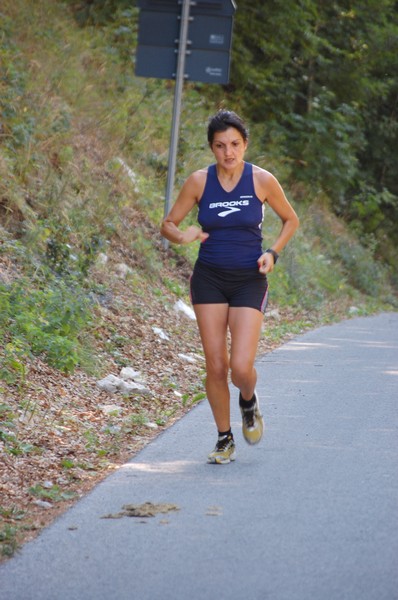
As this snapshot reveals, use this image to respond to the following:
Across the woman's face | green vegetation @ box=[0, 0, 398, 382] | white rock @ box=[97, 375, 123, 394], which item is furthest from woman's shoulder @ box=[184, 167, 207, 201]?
white rock @ box=[97, 375, 123, 394]

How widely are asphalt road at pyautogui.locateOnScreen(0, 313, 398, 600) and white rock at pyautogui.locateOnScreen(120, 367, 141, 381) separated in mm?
1229

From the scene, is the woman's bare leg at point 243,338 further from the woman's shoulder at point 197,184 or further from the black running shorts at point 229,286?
the woman's shoulder at point 197,184

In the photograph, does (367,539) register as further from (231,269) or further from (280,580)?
(231,269)

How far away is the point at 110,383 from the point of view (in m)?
9.37

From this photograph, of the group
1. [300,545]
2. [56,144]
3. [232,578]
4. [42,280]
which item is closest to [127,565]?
[232,578]

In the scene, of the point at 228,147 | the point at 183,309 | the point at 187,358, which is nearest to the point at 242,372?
the point at 228,147

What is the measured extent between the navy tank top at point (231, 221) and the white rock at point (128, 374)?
311 cm

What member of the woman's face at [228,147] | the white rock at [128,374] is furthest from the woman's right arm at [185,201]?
the white rock at [128,374]

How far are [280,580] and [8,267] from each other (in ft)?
20.6

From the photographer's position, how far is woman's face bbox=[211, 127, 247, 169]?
6863 mm

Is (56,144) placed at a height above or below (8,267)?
above

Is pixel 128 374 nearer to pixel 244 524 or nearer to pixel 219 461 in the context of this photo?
pixel 219 461

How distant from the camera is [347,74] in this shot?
2645cm

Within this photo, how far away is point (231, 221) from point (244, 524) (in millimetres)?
1950
